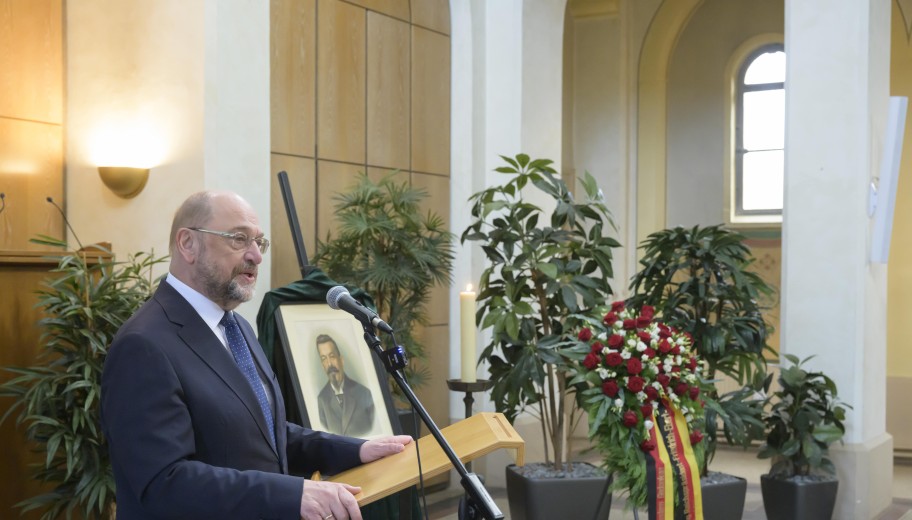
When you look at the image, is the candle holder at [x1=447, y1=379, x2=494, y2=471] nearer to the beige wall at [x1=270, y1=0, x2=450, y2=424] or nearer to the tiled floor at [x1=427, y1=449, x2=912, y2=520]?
the beige wall at [x1=270, y1=0, x2=450, y2=424]

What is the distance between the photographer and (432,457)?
2.33 meters

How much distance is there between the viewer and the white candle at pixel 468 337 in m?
4.32

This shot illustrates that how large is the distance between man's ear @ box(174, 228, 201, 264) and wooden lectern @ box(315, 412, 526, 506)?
24.9 inches

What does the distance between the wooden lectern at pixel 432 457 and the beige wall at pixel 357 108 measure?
3512 mm

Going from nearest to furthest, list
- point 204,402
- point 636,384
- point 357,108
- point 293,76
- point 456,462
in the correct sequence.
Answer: point 456,462 < point 204,402 < point 636,384 < point 293,76 < point 357,108

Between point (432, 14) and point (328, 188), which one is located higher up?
point (432, 14)

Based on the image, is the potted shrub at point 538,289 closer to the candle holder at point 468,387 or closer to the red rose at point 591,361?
the red rose at point 591,361

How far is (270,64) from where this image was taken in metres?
5.79

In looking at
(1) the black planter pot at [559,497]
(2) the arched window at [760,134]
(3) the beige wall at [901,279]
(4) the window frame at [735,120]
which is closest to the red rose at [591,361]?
(1) the black planter pot at [559,497]

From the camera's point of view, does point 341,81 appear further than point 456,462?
Yes

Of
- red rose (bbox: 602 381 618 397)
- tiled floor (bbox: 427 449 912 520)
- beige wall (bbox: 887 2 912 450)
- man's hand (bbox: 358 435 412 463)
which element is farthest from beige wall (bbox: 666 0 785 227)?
man's hand (bbox: 358 435 412 463)

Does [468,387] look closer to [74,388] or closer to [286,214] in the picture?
[74,388]

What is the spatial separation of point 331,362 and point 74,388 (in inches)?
47.3

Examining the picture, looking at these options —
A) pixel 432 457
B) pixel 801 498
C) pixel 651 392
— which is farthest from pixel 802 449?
pixel 432 457
